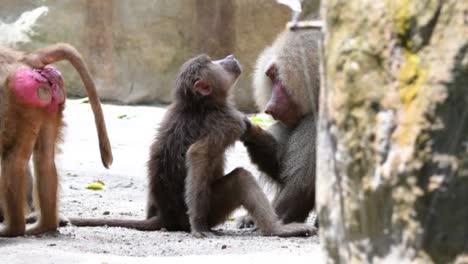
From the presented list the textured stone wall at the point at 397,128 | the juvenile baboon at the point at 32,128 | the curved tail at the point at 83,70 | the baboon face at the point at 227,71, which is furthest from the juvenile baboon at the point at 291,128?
the textured stone wall at the point at 397,128

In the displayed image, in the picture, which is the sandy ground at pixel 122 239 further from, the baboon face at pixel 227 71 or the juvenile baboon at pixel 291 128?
the baboon face at pixel 227 71

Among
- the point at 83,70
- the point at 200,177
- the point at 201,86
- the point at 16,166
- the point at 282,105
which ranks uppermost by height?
the point at 83,70

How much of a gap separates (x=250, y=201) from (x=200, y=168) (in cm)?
29

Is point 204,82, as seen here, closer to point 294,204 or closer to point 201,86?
point 201,86

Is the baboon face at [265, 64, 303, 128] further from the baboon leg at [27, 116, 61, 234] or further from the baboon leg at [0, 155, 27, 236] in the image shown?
the baboon leg at [0, 155, 27, 236]

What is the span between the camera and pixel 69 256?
374 cm

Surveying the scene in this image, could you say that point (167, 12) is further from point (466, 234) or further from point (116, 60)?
point (466, 234)

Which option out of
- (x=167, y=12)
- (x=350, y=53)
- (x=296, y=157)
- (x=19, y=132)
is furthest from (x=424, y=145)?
(x=167, y=12)

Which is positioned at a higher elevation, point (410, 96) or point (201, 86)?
point (410, 96)

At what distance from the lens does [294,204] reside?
4.98 m

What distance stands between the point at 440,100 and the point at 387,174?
166 mm

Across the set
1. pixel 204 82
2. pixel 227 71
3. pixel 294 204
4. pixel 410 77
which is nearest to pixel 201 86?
pixel 204 82

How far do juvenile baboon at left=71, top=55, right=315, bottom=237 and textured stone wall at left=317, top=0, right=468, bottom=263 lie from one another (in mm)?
2719

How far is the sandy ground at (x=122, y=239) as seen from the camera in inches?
148
